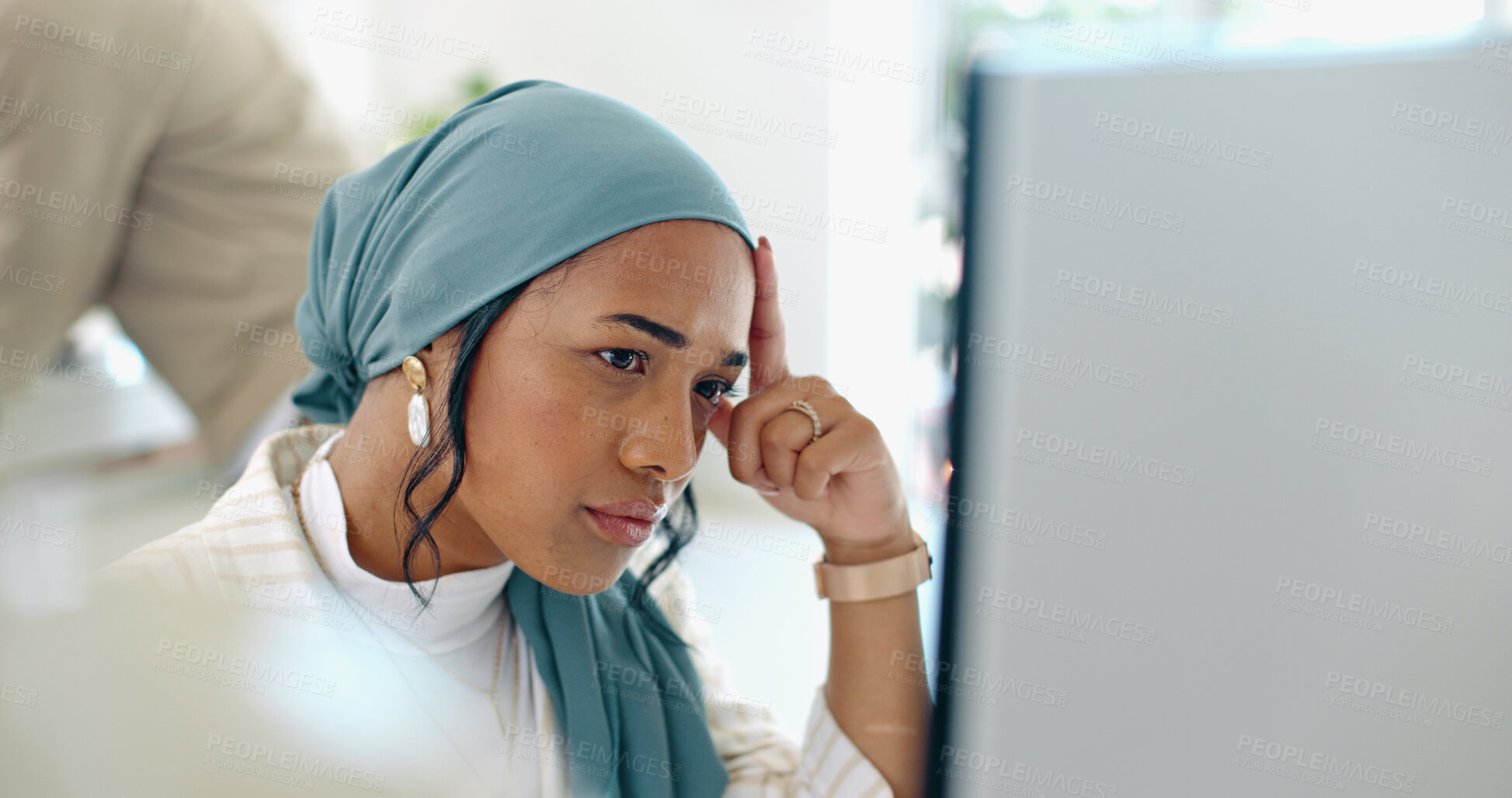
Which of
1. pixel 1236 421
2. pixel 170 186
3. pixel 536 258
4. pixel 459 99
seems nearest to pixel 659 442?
pixel 536 258

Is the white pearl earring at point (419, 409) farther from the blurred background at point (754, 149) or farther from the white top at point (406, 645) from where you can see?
the blurred background at point (754, 149)

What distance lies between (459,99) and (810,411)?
263 centimetres

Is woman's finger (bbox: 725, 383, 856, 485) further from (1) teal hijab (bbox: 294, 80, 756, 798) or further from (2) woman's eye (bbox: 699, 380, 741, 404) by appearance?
(1) teal hijab (bbox: 294, 80, 756, 798)

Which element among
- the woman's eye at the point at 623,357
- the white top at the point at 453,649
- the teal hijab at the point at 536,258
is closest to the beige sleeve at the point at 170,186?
the teal hijab at the point at 536,258

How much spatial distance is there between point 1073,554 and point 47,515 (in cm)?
276

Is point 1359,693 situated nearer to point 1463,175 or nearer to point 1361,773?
point 1361,773

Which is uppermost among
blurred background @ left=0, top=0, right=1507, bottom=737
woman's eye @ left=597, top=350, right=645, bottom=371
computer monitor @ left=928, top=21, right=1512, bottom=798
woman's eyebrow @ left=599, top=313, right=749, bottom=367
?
computer monitor @ left=928, top=21, right=1512, bottom=798

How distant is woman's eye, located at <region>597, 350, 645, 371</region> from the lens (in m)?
0.78

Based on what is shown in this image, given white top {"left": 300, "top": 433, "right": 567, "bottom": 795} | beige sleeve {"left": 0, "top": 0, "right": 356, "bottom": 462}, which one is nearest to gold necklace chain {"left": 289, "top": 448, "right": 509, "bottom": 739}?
white top {"left": 300, "top": 433, "right": 567, "bottom": 795}

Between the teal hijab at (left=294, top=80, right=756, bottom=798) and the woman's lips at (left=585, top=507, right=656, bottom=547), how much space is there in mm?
204

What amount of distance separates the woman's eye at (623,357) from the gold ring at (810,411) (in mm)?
177

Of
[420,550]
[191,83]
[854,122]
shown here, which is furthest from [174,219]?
[854,122]

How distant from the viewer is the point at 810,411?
890mm

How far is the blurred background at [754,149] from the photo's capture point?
273 cm
